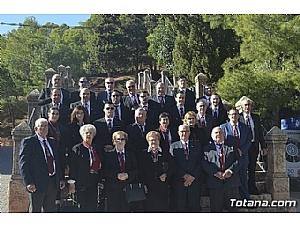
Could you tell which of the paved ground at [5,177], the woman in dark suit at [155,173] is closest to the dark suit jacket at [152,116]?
the woman in dark suit at [155,173]

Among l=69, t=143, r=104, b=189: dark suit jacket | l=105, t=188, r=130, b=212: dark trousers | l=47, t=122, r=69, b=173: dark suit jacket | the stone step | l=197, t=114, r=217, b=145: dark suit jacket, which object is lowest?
l=105, t=188, r=130, b=212: dark trousers

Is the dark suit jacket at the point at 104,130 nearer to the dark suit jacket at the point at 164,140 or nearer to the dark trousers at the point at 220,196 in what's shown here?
the dark suit jacket at the point at 164,140

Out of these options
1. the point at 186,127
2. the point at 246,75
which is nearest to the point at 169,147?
the point at 186,127

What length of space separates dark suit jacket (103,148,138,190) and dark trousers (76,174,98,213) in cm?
15

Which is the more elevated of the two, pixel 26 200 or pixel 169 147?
pixel 169 147

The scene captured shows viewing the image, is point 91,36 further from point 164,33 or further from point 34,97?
point 34,97

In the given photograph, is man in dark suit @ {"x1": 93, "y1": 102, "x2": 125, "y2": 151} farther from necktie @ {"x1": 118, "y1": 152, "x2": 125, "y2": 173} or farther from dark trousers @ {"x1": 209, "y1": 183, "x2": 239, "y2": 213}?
dark trousers @ {"x1": 209, "y1": 183, "x2": 239, "y2": 213}

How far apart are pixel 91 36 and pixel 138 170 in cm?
1747

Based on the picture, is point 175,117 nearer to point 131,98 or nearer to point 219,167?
point 131,98

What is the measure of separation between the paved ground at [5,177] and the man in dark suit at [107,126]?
6.95 ft

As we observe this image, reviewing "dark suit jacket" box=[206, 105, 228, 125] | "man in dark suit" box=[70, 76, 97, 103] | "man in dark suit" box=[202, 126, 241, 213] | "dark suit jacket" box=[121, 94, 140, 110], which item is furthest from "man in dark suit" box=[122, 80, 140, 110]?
"man in dark suit" box=[202, 126, 241, 213]

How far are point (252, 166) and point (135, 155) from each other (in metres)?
2.02

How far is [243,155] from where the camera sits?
567 cm

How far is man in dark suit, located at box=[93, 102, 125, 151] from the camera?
17.8 feet
